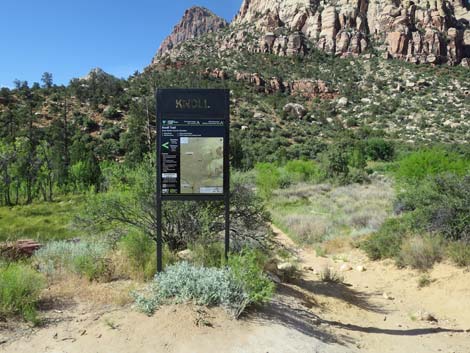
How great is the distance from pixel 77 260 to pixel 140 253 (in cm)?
103

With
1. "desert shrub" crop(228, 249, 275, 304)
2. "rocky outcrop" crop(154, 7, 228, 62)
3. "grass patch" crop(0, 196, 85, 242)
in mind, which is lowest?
"grass patch" crop(0, 196, 85, 242)

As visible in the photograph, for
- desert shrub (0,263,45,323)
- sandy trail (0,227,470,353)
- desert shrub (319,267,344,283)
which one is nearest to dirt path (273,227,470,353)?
sandy trail (0,227,470,353)

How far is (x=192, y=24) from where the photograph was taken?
7018 inches

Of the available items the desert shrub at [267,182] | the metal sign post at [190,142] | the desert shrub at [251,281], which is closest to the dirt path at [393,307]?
the desert shrub at [251,281]

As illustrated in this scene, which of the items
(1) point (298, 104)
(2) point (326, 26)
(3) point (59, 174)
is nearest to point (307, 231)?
(3) point (59, 174)

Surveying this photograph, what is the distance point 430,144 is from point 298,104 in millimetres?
20979

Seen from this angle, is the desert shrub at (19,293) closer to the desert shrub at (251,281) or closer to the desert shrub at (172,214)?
the desert shrub at (172,214)

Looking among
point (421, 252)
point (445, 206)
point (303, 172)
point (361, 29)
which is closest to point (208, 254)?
point (421, 252)

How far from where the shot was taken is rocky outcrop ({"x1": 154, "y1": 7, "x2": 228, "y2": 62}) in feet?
572

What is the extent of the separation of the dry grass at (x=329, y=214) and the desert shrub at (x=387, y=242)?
135 cm

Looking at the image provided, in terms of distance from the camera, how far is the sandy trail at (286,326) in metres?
4.38

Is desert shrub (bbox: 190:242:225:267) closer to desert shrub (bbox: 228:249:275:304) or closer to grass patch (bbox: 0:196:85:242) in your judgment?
desert shrub (bbox: 228:249:275:304)

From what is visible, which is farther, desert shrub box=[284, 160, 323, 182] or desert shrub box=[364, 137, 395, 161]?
desert shrub box=[364, 137, 395, 161]

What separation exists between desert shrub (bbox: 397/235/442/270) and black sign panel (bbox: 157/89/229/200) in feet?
16.9
